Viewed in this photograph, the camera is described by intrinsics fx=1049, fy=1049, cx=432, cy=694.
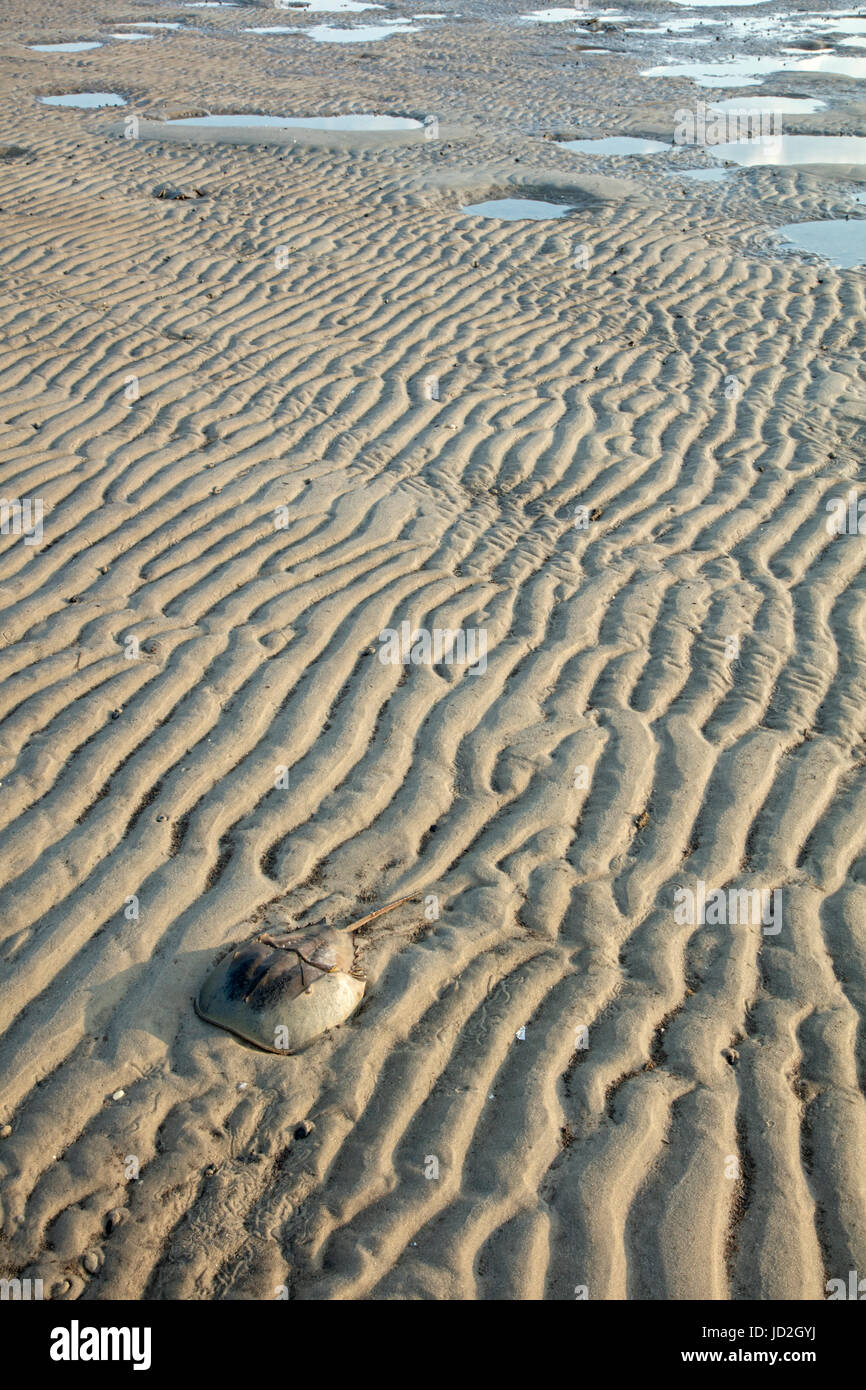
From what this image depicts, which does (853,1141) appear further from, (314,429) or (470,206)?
A: (470,206)

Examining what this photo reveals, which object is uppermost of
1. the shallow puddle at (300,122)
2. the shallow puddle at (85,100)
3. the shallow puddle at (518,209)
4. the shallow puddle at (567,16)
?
the shallow puddle at (567,16)

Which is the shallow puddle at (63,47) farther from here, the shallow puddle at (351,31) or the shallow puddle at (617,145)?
the shallow puddle at (617,145)

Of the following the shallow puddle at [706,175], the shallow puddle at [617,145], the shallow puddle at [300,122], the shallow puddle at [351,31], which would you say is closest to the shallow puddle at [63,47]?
the shallow puddle at [351,31]

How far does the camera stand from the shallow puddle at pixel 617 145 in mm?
12773

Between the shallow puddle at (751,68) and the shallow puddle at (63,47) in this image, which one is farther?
the shallow puddle at (63,47)

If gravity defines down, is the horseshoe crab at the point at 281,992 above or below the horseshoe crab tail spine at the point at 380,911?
below

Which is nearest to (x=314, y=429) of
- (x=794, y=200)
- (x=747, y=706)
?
(x=747, y=706)

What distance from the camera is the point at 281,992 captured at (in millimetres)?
2982

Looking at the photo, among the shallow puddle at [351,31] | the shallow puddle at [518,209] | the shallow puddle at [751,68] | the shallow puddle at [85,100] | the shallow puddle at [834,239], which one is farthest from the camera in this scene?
the shallow puddle at [351,31]

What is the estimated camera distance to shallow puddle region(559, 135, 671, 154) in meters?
12.8

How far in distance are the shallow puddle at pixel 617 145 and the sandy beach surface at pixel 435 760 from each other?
4.54m

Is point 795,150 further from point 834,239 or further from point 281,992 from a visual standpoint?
point 281,992

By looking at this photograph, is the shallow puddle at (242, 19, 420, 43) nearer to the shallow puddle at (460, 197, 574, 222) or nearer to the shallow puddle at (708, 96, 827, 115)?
the shallow puddle at (708, 96, 827, 115)

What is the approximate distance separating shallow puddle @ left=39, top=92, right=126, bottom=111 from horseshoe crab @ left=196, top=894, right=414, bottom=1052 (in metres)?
14.0
